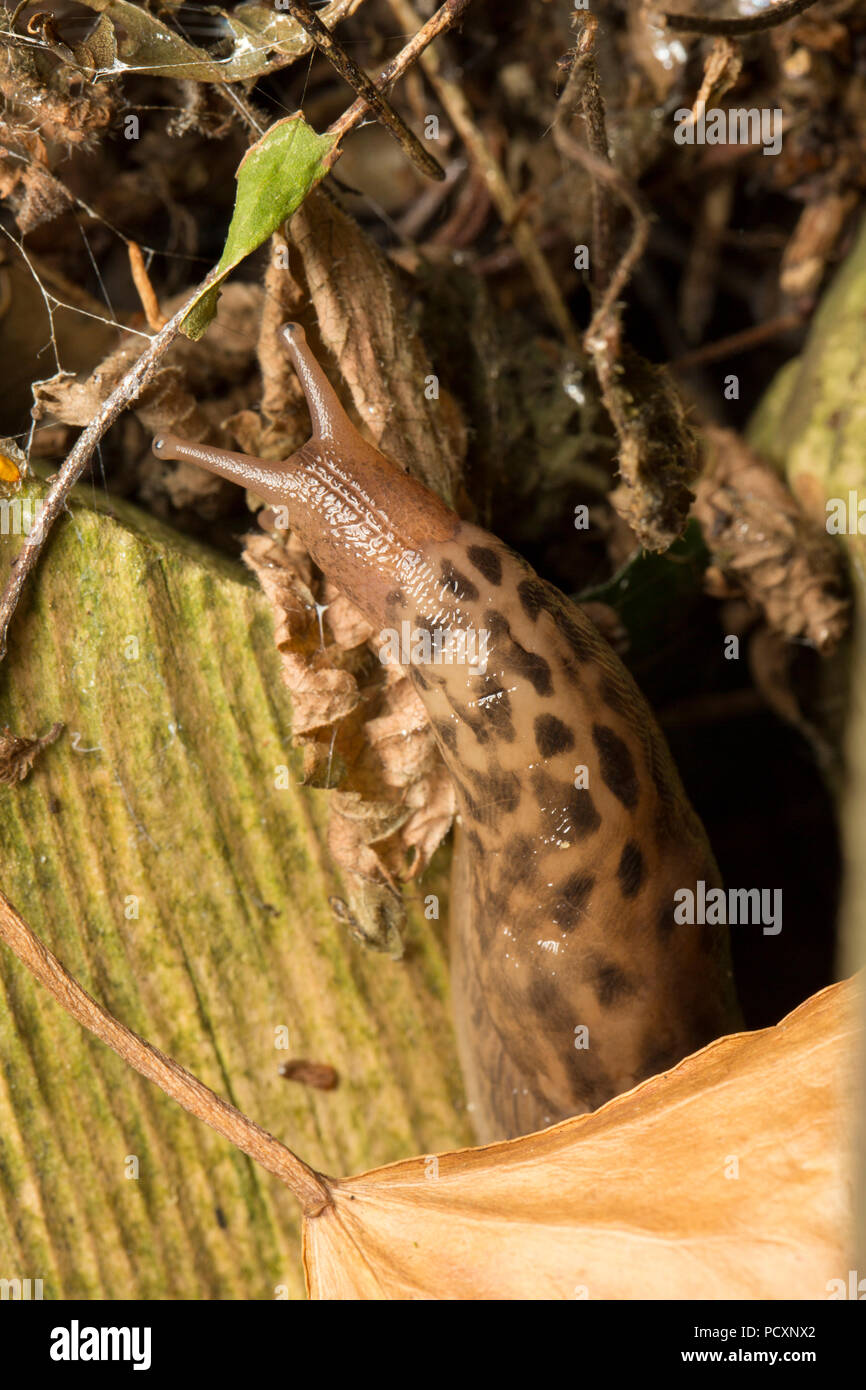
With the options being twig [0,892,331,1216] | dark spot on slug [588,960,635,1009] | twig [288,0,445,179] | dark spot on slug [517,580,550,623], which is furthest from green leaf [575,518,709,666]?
twig [0,892,331,1216]

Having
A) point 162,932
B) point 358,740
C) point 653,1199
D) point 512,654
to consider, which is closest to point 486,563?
point 512,654

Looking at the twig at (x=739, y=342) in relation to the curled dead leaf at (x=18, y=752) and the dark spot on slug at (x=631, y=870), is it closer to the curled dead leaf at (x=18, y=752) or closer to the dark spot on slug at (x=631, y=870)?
the dark spot on slug at (x=631, y=870)

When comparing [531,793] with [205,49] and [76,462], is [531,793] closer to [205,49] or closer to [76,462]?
[76,462]

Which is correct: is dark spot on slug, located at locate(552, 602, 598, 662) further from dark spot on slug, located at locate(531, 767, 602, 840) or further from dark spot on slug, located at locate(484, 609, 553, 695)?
dark spot on slug, located at locate(531, 767, 602, 840)

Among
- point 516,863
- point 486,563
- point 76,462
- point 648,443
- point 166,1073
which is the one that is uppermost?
point 648,443

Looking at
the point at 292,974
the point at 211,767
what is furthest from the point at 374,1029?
the point at 211,767
